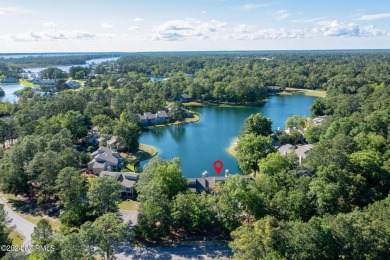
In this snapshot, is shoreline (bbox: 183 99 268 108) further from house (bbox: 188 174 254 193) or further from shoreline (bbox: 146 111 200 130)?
house (bbox: 188 174 254 193)

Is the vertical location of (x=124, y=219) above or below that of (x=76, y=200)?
below

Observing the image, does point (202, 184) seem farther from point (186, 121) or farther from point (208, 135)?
point (186, 121)

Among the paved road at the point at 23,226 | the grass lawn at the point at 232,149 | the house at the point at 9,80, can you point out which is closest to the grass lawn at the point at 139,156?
the grass lawn at the point at 232,149

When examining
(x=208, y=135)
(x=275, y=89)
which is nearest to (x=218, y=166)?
(x=208, y=135)

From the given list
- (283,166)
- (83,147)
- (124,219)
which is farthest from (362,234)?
(83,147)

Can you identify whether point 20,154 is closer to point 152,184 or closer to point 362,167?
point 152,184

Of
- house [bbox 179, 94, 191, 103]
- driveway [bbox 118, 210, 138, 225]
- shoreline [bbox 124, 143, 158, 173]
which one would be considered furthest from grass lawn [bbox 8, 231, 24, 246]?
house [bbox 179, 94, 191, 103]

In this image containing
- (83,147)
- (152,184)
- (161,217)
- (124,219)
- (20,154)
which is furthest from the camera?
(83,147)
